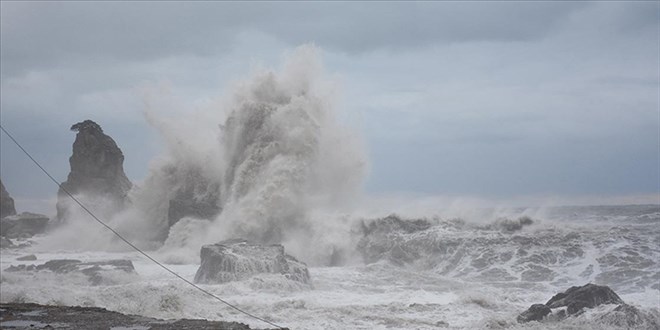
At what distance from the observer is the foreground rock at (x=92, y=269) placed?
54.3 ft

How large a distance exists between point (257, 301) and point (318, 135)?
14035 millimetres

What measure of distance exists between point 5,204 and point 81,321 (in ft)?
106

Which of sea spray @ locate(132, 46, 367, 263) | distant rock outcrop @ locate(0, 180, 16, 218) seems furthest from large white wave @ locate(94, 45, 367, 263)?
distant rock outcrop @ locate(0, 180, 16, 218)

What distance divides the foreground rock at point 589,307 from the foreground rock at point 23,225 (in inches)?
1172

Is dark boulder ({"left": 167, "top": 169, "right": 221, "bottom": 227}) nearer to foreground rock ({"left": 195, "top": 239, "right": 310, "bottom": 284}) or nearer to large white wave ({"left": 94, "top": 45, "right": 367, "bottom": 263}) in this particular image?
large white wave ({"left": 94, "top": 45, "right": 367, "bottom": 263})

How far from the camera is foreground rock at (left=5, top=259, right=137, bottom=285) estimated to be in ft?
54.3

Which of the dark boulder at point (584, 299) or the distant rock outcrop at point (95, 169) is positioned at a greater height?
the distant rock outcrop at point (95, 169)

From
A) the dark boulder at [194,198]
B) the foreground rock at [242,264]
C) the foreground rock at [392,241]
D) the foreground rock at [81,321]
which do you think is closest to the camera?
the foreground rock at [81,321]

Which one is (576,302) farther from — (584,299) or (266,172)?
(266,172)

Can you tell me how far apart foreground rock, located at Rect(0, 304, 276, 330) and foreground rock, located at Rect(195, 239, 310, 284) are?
16.7ft

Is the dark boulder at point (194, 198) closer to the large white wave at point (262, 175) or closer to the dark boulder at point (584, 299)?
the large white wave at point (262, 175)

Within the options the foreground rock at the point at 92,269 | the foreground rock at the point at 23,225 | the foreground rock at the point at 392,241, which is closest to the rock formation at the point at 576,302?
the foreground rock at the point at 392,241

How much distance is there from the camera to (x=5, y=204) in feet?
125

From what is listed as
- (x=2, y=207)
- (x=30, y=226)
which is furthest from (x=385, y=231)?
(x=2, y=207)
